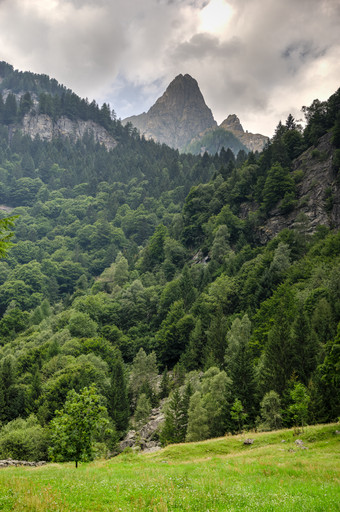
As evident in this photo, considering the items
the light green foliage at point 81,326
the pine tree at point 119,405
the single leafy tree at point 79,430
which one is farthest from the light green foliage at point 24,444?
the light green foliage at point 81,326

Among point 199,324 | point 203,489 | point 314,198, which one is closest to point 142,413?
point 199,324

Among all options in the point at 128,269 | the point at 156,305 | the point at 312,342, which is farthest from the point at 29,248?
the point at 312,342

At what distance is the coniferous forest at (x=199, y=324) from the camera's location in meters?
49.7

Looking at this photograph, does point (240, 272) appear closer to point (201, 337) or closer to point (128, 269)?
point (201, 337)

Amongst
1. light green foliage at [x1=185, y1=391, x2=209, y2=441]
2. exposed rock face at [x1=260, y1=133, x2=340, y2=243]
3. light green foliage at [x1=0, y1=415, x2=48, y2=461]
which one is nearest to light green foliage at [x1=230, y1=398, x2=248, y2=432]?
light green foliage at [x1=185, y1=391, x2=209, y2=441]

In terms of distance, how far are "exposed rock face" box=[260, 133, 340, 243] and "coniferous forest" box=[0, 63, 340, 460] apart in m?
0.94

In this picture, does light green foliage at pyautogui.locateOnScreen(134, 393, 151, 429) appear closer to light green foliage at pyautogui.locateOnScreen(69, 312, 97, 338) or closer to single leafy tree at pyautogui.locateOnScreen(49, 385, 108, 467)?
light green foliage at pyautogui.locateOnScreen(69, 312, 97, 338)

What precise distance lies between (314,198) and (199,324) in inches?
2240

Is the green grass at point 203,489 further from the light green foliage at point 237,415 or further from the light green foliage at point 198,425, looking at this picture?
the light green foliage at point 198,425

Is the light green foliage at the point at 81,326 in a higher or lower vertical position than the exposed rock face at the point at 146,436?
higher

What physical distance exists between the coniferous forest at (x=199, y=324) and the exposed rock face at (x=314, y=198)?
3.07 ft

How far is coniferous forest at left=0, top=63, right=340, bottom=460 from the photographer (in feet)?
163

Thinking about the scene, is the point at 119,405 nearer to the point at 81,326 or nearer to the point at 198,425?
the point at 198,425

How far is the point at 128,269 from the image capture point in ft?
473
